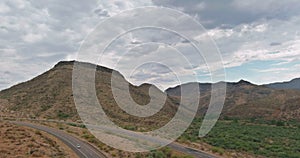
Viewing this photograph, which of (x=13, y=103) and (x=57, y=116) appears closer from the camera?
(x=57, y=116)

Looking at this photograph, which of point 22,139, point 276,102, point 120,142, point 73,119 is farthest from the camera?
point 276,102

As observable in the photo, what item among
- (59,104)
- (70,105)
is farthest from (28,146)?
(59,104)

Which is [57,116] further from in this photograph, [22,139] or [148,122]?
[22,139]

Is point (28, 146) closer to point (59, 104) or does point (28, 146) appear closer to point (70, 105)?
point (70, 105)

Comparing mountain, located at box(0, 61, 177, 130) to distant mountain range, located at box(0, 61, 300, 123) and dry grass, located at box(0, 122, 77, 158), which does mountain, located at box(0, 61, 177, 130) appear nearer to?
distant mountain range, located at box(0, 61, 300, 123)

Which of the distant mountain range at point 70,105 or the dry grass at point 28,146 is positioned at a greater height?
the distant mountain range at point 70,105

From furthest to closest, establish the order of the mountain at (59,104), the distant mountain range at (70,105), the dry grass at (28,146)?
the distant mountain range at (70,105) < the mountain at (59,104) < the dry grass at (28,146)

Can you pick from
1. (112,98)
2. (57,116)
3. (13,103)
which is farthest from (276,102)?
(13,103)

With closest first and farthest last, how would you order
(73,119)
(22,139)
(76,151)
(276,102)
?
(76,151) < (22,139) < (73,119) < (276,102)

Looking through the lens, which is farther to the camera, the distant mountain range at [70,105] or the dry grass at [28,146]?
the distant mountain range at [70,105]

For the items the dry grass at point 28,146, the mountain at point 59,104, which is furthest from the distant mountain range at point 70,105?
the dry grass at point 28,146

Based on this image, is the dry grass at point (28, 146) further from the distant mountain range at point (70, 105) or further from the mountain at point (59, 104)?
the mountain at point (59, 104)
